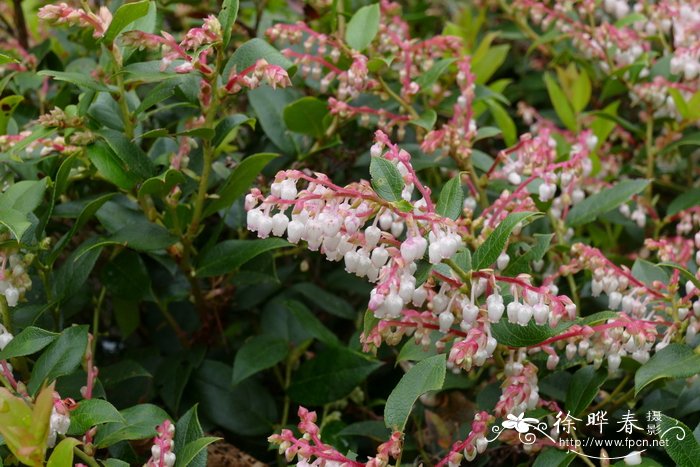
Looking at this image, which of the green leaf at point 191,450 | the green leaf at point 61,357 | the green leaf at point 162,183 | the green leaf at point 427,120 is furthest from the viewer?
the green leaf at point 427,120

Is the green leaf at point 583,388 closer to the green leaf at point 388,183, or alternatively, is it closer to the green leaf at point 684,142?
the green leaf at point 388,183

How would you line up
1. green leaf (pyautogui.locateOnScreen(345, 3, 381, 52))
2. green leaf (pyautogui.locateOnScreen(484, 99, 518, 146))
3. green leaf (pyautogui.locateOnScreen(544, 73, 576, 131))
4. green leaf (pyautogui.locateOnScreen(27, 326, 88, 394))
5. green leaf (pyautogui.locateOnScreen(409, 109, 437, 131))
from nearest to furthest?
green leaf (pyautogui.locateOnScreen(27, 326, 88, 394)) → green leaf (pyautogui.locateOnScreen(409, 109, 437, 131)) → green leaf (pyautogui.locateOnScreen(345, 3, 381, 52)) → green leaf (pyautogui.locateOnScreen(484, 99, 518, 146)) → green leaf (pyautogui.locateOnScreen(544, 73, 576, 131))

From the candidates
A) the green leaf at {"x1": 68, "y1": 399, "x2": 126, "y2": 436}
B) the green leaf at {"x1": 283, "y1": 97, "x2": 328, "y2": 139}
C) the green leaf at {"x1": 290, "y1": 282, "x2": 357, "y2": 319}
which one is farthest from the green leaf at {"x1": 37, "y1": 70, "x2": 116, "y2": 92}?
the green leaf at {"x1": 290, "y1": 282, "x2": 357, "y2": 319}

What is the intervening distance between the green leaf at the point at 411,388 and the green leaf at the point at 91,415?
377 millimetres

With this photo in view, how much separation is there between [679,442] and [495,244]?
38 centimetres

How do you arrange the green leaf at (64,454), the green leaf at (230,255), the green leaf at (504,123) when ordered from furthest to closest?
the green leaf at (504,123) < the green leaf at (230,255) < the green leaf at (64,454)

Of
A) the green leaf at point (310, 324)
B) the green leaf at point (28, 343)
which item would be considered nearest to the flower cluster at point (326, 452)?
the green leaf at point (28, 343)

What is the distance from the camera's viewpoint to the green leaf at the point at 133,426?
1.28 m

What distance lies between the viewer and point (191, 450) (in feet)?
4.04

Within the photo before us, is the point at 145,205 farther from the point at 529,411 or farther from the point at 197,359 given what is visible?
the point at 529,411

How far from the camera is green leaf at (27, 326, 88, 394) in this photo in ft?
4.27

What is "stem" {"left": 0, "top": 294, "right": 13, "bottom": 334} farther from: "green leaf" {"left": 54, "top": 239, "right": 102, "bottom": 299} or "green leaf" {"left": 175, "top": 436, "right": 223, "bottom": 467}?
"green leaf" {"left": 175, "top": 436, "right": 223, "bottom": 467}

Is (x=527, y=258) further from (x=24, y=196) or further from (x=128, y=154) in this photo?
(x=24, y=196)

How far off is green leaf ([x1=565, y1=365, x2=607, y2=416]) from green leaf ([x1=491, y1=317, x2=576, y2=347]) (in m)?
0.17
